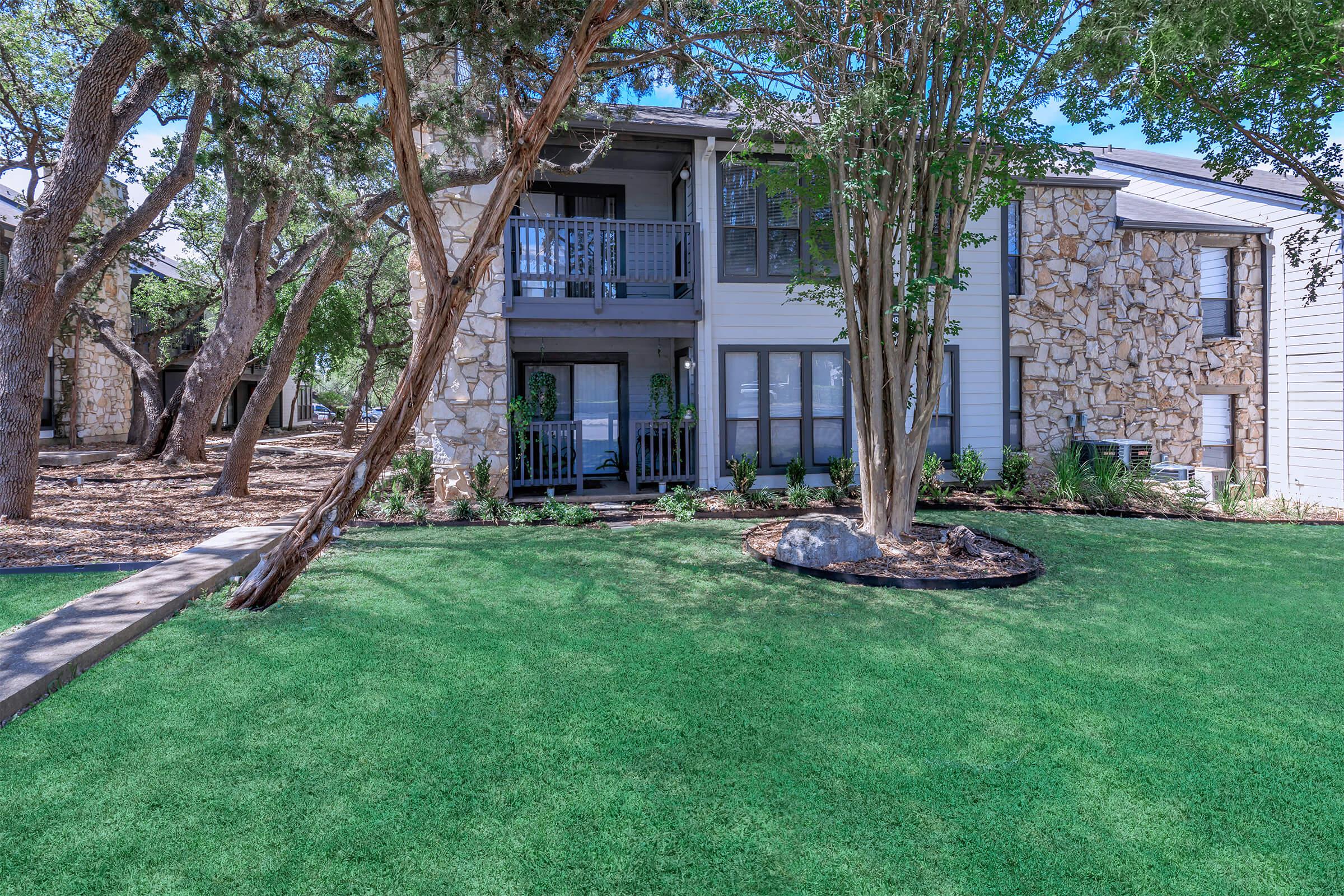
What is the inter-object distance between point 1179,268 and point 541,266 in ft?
36.4

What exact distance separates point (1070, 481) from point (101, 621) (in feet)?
35.3

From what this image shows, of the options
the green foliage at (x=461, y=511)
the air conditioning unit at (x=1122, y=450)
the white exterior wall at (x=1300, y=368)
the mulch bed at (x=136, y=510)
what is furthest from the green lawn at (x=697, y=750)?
the white exterior wall at (x=1300, y=368)

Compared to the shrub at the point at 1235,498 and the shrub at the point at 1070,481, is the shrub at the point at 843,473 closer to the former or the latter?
the shrub at the point at 1070,481

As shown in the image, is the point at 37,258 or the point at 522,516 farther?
the point at 522,516

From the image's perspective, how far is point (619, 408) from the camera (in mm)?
11977

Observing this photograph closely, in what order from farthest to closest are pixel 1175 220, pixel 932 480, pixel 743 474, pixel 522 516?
pixel 1175 220, pixel 932 480, pixel 743 474, pixel 522 516

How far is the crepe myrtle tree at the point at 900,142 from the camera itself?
6344mm

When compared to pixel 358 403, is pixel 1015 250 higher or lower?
higher

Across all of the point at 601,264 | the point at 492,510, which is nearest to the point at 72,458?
the point at 492,510

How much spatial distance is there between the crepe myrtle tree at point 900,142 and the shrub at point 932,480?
120 inches

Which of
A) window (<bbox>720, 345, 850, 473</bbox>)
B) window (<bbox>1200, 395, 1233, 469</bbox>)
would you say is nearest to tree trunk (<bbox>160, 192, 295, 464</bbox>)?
window (<bbox>720, 345, 850, 473</bbox>)

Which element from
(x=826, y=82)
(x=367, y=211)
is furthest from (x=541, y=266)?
(x=826, y=82)

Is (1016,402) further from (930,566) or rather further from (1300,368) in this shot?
(930,566)

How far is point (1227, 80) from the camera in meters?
8.44
